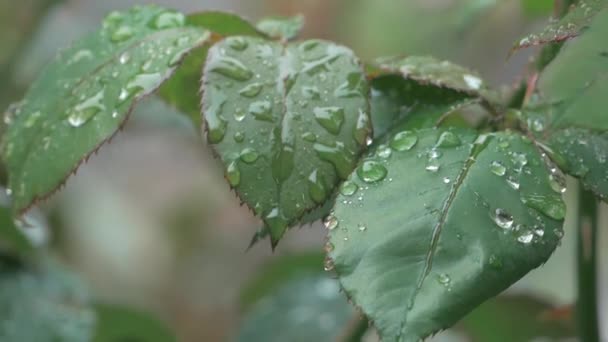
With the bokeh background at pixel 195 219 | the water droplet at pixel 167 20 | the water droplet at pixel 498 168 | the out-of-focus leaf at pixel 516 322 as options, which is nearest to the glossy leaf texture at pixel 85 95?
the water droplet at pixel 167 20

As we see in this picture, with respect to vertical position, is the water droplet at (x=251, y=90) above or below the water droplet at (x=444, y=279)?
above

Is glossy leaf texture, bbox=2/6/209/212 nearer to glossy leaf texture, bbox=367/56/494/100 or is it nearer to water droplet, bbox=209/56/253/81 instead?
water droplet, bbox=209/56/253/81

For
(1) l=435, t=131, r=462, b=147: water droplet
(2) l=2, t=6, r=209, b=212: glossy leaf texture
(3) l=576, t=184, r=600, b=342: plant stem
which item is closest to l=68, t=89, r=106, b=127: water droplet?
(2) l=2, t=6, r=209, b=212: glossy leaf texture

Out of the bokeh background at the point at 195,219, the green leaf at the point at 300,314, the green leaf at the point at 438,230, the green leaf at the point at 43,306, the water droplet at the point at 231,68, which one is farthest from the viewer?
the bokeh background at the point at 195,219

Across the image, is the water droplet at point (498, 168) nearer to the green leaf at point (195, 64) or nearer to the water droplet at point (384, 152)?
the water droplet at point (384, 152)

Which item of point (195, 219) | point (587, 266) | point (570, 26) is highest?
point (570, 26)

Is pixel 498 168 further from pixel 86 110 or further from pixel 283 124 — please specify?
pixel 86 110

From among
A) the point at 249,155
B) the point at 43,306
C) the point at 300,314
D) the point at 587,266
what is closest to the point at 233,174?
the point at 249,155
